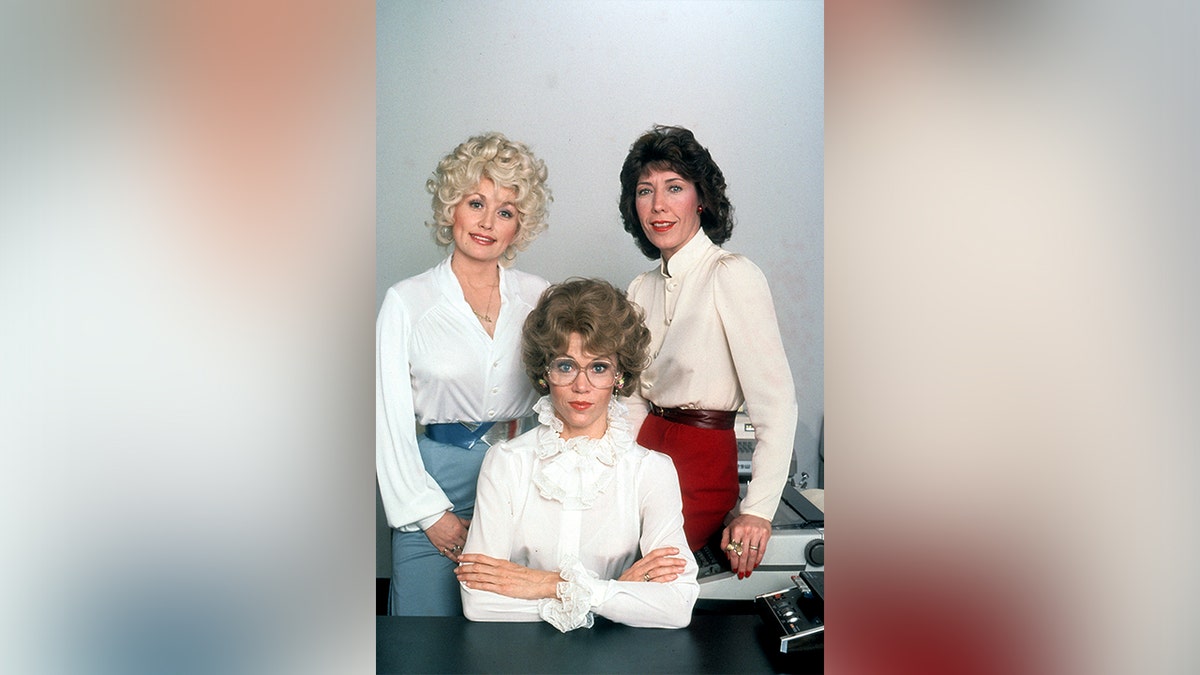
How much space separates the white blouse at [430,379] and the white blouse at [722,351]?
338 millimetres

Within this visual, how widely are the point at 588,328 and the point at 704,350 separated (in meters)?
0.31

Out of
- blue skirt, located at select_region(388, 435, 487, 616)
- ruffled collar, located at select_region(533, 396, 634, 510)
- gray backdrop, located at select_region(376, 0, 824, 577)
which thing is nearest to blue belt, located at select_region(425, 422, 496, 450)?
blue skirt, located at select_region(388, 435, 487, 616)

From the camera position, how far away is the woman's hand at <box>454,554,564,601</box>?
2.53 metres

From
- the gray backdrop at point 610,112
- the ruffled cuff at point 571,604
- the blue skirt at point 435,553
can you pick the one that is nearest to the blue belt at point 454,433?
the blue skirt at point 435,553

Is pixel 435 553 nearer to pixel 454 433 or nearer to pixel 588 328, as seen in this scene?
pixel 454 433

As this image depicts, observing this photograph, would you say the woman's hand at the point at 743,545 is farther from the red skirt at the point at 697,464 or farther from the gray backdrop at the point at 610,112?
the gray backdrop at the point at 610,112

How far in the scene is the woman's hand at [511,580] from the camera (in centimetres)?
253

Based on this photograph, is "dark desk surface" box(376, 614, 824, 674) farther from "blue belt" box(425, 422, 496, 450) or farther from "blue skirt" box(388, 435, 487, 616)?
"blue belt" box(425, 422, 496, 450)

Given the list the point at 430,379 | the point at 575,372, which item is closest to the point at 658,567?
the point at 575,372

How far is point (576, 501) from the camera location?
8.40ft
